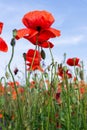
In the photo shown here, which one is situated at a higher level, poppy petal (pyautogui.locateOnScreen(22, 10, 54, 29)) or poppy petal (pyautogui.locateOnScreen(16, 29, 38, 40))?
poppy petal (pyautogui.locateOnScreen(22, 10, 54, 29))

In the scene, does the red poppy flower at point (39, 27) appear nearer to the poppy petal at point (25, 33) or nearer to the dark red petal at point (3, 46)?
the poppy petal at point (25, 33)

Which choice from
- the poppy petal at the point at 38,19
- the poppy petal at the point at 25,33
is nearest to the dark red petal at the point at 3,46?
the poppy petal at the point at 25,33

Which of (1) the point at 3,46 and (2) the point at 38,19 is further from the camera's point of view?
(2) the point at 38,19

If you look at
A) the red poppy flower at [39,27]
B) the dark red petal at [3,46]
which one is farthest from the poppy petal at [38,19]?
the dark red petal at [3,46]

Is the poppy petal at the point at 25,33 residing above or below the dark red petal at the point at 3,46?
above

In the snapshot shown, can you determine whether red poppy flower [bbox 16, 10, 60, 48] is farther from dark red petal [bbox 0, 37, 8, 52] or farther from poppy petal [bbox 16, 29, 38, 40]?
dark red petal [bbox 0, 37, 8, 52]

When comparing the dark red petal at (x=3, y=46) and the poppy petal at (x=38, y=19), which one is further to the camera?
the poppy petal at (x=38, y=19)

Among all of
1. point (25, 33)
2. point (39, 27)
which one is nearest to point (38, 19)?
point (39, 27)

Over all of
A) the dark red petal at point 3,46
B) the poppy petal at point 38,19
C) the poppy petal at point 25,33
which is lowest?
the dark red petal at point 3,46

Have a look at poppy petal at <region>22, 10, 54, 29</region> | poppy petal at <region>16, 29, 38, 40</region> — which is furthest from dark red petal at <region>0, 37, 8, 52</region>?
poppy petal at <region>22, 10, 54, 29</region>

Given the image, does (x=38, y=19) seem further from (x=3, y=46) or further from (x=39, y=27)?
(x=3, y=46)
